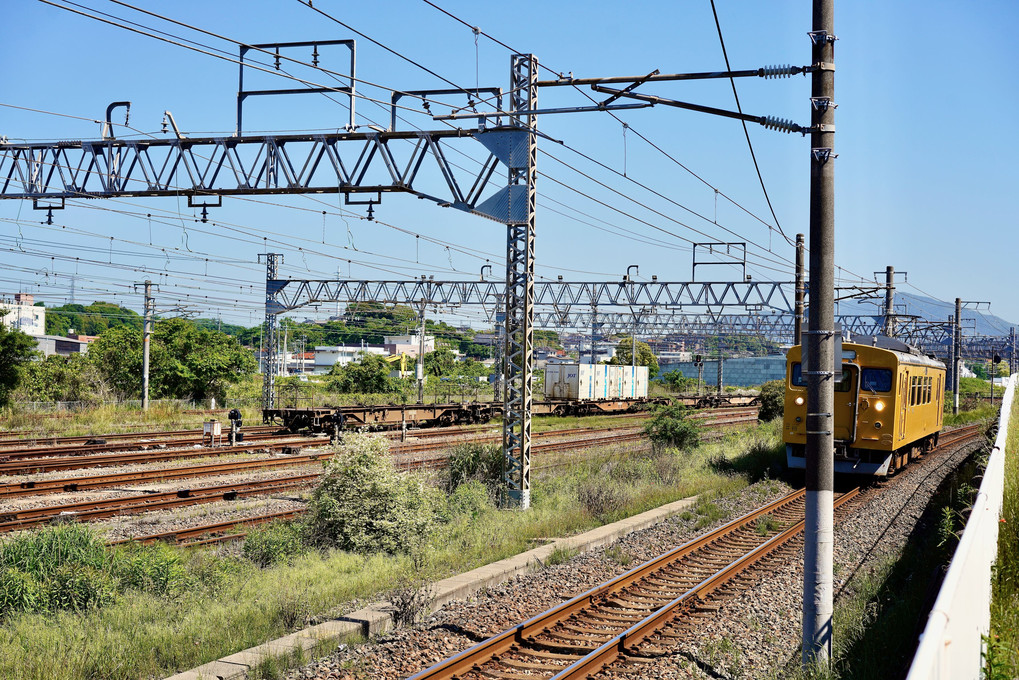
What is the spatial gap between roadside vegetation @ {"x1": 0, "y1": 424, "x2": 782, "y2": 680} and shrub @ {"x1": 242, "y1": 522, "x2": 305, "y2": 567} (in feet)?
0.08

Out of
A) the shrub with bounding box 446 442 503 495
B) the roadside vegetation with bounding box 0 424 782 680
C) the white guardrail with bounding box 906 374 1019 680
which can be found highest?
the white guardrail with bounding box 906 374 1019 680

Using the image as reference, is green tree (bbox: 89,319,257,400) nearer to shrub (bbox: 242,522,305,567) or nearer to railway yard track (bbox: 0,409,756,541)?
railway yard track (bbox: 0,409,756,541)

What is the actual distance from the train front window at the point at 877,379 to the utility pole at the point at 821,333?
11512 mm

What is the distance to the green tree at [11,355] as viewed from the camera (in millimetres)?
31391

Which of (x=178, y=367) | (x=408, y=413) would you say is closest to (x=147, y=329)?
(x=178, y=367)

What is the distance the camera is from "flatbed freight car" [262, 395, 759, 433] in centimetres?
3025

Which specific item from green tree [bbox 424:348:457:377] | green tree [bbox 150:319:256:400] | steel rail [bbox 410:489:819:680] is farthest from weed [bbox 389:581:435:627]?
green tree [bbox 424:348:457:377]

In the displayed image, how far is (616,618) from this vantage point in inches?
345

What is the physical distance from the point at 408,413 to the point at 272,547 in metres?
23.5

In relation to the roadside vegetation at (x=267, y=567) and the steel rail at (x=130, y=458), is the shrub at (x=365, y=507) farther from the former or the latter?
the steel rail at (x=130, y=458)

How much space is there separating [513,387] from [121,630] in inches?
326

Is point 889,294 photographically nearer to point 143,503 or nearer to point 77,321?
point 143,503

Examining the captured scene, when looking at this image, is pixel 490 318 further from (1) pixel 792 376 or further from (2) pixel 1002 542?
(2) pixel 1002 542

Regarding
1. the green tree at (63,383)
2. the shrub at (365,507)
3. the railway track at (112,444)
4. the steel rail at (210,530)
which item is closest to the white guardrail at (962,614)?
the shrub at (365,507)
